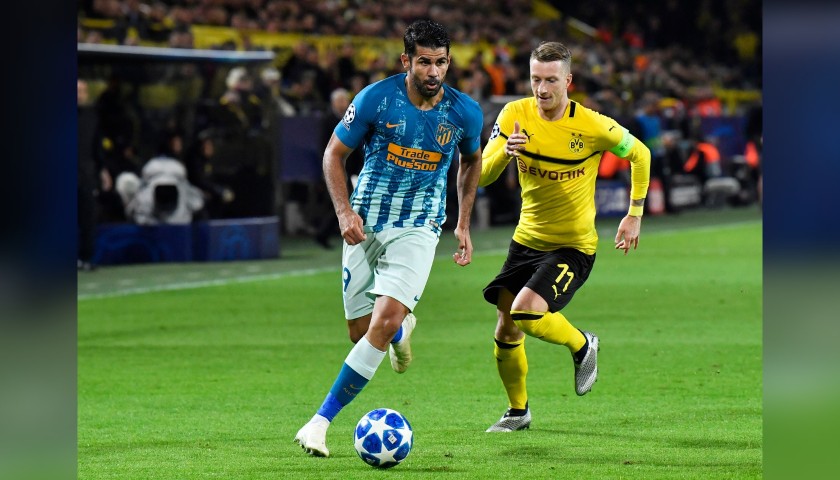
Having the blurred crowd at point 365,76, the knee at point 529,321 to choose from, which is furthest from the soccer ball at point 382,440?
the blurred crowd at point 365,76

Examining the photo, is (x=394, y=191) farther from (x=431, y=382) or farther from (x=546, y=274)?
(x=431, y=382)

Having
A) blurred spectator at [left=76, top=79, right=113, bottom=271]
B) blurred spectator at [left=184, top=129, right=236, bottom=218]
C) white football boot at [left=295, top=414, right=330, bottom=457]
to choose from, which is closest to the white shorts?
white football boot at [left=295, top=414, right=330, bottom=457]

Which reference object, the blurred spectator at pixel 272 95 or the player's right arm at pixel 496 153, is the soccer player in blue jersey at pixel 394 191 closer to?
the player's right arm at pixel 496 153

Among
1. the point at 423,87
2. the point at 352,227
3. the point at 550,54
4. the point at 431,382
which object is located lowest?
the point at 431,382

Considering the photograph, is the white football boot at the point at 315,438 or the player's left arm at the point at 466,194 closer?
the white football boot at the point at 315,438

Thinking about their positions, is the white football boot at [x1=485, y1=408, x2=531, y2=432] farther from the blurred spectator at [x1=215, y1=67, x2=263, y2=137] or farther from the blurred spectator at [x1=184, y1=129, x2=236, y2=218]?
the blurred spectator at [x1=215, y1=67, x2=263, y2=137]

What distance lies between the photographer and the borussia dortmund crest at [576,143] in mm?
6652

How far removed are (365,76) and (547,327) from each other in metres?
16.3

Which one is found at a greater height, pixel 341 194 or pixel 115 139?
pixel 115 139

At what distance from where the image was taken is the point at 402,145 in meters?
6.20

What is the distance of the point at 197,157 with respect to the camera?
1692 centimetres
